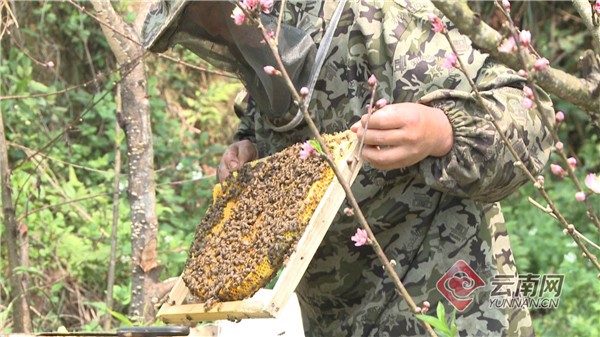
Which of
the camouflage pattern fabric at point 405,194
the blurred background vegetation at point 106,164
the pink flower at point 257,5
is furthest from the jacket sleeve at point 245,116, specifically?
the blurred background vegetation at point 106,164

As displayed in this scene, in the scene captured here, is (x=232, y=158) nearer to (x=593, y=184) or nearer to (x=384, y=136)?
(x=384, y=136)

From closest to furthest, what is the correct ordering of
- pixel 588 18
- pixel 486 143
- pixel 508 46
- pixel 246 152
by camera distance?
pixel 508 46
pixel 588 18
pixel 486 143
pixel 246 152

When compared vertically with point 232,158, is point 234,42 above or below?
above

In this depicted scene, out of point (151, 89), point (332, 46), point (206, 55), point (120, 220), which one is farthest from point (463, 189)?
point (151, 89)

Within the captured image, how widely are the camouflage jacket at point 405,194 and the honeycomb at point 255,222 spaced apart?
0.71ft

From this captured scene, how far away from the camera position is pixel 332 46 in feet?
Answer: 9.18

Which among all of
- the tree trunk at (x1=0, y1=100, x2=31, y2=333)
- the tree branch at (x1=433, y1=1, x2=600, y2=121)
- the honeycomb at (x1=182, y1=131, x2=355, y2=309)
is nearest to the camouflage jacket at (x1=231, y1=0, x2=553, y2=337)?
the honeycomb at (x1=182, y1=131, x2=355, y2=309)

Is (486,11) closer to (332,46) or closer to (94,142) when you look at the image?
(94,142)

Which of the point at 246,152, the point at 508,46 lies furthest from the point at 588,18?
the point at 246,152

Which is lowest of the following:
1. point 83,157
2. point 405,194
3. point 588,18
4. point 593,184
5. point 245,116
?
point 83,157

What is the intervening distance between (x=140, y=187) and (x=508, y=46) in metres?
2.94

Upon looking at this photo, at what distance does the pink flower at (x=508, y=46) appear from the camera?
1.60m

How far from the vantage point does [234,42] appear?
2.78 metres

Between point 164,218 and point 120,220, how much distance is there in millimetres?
374
